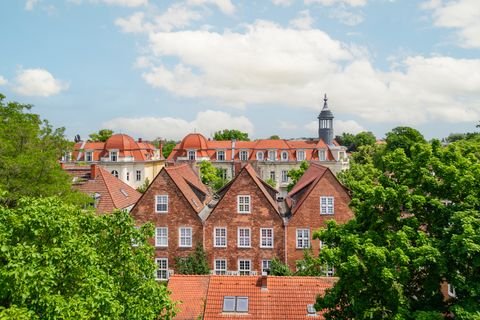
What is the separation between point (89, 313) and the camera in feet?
35.0

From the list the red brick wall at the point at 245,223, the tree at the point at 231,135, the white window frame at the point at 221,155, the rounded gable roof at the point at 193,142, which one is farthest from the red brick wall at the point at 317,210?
the tree at the point at 231,135

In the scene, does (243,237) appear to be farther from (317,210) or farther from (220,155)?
(220,155)

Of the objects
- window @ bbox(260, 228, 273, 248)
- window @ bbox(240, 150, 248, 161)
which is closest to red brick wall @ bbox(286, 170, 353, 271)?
window @ bbox(260, 228, 273, 248)

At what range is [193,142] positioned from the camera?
Result: 269 feet

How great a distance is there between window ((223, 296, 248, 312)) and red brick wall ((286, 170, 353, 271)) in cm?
1007

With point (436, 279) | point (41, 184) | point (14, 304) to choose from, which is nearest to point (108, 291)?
point (14, 304)

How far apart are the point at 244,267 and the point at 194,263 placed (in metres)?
3.74

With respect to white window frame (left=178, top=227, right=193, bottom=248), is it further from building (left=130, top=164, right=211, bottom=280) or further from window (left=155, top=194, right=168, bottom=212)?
window (left=155, top=194, right=168, bottom=212)

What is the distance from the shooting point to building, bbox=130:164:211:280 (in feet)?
A: 106

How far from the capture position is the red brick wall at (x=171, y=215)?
32.2 m

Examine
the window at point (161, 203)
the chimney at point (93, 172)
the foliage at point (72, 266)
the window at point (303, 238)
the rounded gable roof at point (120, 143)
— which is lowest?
the window at point (303, 238)

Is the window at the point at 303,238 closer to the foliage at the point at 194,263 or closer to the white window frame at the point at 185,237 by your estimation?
the foliage at the point at 194,263

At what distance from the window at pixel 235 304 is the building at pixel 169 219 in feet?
32.7

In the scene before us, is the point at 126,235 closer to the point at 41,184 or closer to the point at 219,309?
the point at 219,309
